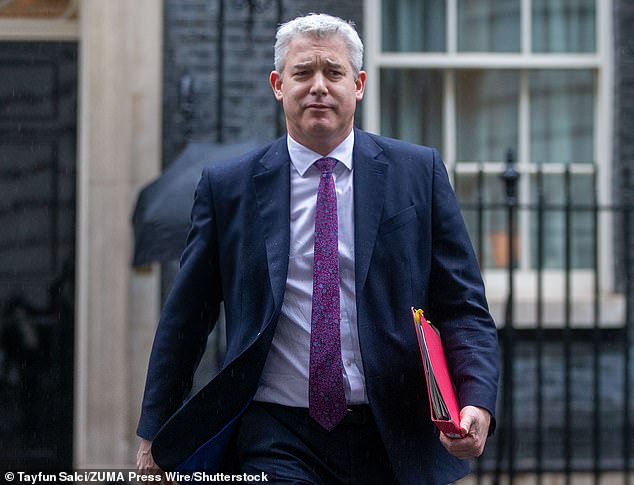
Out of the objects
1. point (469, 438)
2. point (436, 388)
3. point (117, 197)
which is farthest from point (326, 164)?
point (117, 197)

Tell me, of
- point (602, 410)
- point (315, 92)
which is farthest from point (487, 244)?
point (315, 92)

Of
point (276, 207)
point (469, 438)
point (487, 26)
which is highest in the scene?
point (487, 26)

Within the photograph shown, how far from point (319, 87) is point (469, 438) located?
3.25ft

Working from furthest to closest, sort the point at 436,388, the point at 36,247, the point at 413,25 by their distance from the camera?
the point at 36,247, the point at 413,25, the point at 436,388

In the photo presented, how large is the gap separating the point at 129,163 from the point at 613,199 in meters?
3.02

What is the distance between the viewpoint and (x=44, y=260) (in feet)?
27.3

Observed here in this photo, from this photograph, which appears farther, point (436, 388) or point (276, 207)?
point (276, 207)

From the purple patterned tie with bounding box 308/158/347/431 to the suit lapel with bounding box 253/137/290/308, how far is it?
0.31 feet

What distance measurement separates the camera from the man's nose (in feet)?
→ 10.8

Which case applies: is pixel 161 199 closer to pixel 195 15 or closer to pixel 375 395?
pixel 195 15

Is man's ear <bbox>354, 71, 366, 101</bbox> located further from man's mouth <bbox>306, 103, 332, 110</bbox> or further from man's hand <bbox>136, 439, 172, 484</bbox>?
man's hand <bbox>136, 439, 172, 484</bbox>

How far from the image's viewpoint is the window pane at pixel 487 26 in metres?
8.07

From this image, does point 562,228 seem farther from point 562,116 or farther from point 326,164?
point 326,164

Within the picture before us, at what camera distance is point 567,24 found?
808cm
